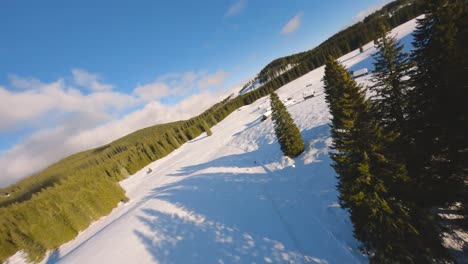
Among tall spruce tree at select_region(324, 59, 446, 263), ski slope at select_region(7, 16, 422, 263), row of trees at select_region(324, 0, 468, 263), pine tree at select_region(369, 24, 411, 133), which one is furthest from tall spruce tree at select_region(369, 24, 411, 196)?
ski slope at select_region(7, 16, 422, 263)

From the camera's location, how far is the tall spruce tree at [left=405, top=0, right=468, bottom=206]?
8.81 meters

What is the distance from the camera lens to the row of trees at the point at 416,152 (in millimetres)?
8117

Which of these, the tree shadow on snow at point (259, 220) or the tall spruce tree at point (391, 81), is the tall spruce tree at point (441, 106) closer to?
the tall spruce tree at point (391, 81)

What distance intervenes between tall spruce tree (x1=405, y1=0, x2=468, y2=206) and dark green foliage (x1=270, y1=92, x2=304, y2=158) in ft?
44.3

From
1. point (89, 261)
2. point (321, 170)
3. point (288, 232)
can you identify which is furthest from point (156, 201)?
point (321, 170)

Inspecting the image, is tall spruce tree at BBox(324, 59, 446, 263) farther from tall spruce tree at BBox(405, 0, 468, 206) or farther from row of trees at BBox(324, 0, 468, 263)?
tall spruce tree at BBox(405, 0, 468, 206)

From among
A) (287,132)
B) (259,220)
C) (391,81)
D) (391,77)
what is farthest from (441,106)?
(287,132)

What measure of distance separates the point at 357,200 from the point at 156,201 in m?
23.6

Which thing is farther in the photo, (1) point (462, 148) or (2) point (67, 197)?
(2) point (67, 197)

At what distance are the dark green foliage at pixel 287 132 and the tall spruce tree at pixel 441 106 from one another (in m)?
13.5

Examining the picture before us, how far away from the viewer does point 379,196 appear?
27.6 ft

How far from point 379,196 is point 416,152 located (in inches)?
128

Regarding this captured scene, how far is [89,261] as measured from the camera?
56.0 ft

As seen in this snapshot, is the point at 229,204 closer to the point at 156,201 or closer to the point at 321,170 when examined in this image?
the point at 321,170
